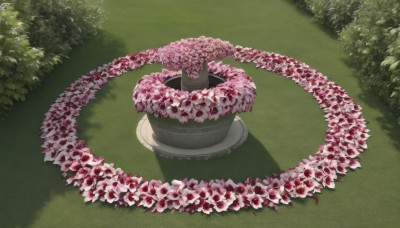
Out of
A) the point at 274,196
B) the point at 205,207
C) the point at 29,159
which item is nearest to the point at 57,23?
the point at 29,159

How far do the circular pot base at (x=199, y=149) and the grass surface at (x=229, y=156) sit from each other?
0.44 feet

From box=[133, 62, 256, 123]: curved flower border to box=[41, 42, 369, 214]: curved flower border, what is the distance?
1.12 meters

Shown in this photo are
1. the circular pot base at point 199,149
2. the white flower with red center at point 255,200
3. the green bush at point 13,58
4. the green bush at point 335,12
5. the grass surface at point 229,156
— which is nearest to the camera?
the grass surface at point 229,156

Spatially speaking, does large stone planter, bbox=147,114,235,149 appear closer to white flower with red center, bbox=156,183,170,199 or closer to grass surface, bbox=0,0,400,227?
grass surface, bbox=0,0,400,227

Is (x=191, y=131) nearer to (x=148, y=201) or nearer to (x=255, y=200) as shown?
(x=148, y=201)

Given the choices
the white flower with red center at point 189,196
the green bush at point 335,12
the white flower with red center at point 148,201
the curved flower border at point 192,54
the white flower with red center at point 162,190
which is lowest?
the white flower with red center at point 148,201

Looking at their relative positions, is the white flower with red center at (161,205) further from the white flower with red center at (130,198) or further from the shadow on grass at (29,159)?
the shadow on grass at (29,159)

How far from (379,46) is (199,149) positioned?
15.4 feet

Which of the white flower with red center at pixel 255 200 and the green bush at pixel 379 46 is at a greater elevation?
the green bush at pixel 379 46

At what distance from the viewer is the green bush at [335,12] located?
36.8 ft

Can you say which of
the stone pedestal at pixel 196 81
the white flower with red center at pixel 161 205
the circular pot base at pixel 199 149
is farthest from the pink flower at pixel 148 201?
the stone pedestal at pixel 196 81

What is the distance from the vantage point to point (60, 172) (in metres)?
6.53

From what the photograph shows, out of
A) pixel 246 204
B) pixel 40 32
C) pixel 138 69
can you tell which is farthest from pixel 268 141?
pixel 40 32

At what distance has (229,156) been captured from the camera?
6836 mm
